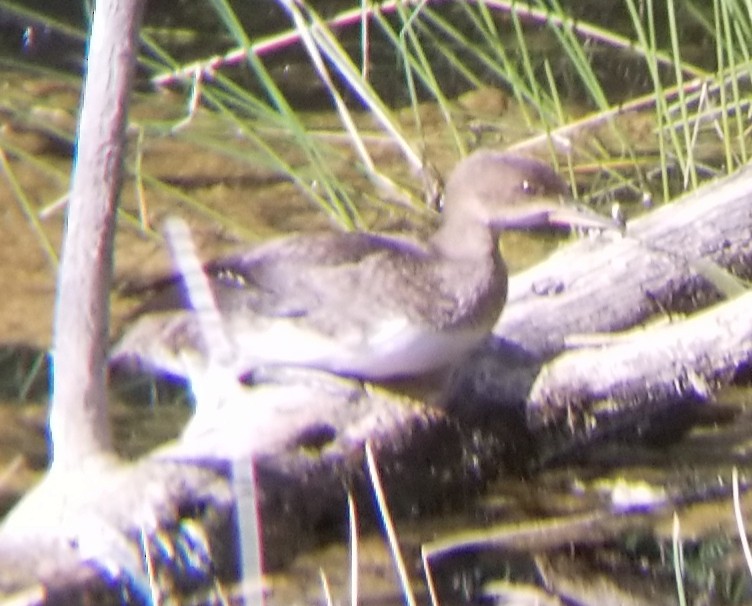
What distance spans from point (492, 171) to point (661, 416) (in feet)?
2.40

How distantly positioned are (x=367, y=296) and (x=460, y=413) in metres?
0.38

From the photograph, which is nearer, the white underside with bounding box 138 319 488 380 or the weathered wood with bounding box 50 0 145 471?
the weathered wood with bounding box 50 0 145 471

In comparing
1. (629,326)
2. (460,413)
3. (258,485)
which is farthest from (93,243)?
(629,326)

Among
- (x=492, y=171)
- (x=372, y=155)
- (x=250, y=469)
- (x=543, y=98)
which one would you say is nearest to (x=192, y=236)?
(x=372, y=155)

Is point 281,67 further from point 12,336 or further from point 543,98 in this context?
point 12,336

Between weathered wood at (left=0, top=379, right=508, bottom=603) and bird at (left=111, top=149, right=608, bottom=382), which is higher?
bird at (left=111, top=149, right=608, bottom=382)

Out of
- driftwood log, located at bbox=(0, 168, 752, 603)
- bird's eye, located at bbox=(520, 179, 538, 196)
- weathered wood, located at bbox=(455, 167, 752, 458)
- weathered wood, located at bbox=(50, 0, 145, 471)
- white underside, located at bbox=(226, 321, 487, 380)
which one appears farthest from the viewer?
bird's eye, located at bbox=(520, 179, 538, 196)

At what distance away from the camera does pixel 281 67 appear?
20.1 ft

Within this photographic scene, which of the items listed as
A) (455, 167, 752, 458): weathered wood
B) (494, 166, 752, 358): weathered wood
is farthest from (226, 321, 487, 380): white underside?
(494, 166, 752, 358): weathered wood

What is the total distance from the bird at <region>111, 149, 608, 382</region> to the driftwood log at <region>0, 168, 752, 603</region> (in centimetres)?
9

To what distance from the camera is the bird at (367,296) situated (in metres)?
3.01

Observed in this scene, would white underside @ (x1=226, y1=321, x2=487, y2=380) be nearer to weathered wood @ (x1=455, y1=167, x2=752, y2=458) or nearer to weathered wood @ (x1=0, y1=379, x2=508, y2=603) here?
weathered wood @ (x1=0, y1=379, x2=508, y2=603)

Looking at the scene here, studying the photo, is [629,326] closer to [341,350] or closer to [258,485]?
[341,350]

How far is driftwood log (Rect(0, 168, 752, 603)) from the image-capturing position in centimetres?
261
